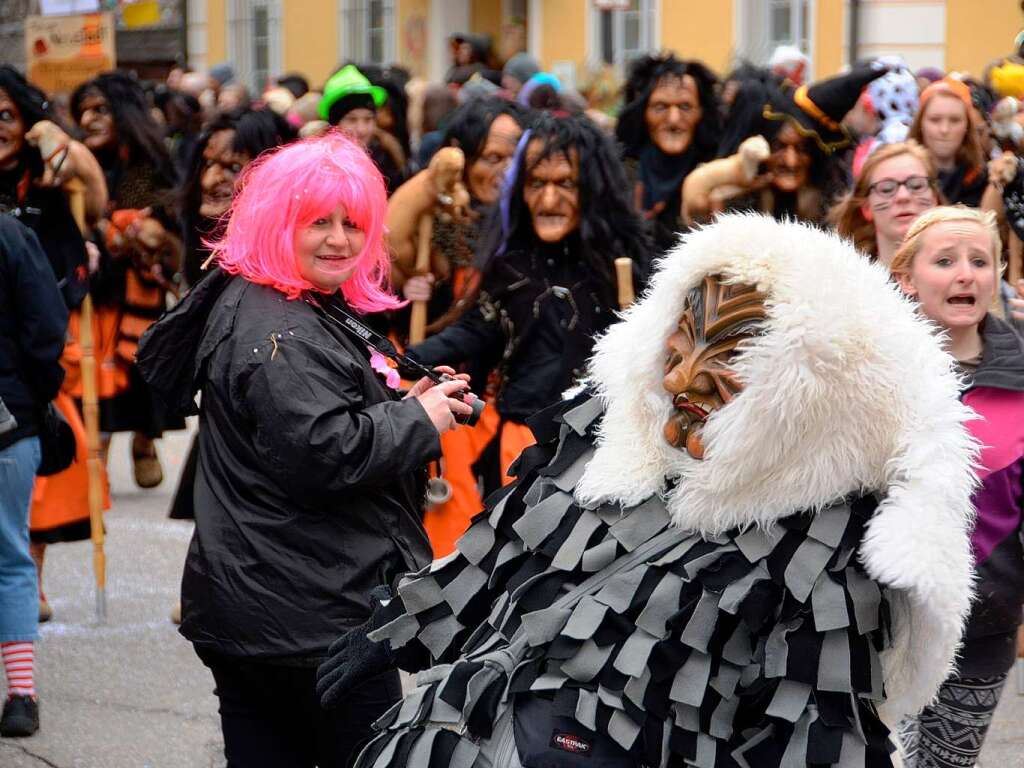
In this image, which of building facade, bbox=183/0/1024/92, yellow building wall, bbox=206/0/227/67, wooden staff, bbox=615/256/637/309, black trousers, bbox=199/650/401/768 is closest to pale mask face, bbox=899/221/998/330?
wooden staff, bbox=615/256/637/309

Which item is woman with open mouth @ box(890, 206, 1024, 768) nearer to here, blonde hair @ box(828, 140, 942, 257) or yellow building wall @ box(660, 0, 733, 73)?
blonde hair @ box(828, 140, 942, 257)

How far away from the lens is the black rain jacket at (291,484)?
3135 millimetres

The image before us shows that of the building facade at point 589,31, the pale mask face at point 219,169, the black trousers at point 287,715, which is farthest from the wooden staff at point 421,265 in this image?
the building facade at point 589,31

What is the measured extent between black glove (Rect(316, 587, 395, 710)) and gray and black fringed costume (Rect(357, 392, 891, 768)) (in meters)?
0.18

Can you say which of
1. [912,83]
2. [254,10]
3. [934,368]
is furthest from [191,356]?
[254,10]

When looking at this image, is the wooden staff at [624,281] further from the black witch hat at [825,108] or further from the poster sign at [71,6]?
the poster sign at [71,6]

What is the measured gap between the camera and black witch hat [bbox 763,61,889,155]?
675 cm

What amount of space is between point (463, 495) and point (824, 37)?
14.2 meters

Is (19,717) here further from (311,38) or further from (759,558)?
(311,38)

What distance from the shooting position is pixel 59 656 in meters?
5.77

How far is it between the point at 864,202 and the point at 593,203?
0.89 metres

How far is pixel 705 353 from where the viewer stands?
2.37m

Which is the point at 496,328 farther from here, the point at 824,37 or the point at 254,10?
the point at 254,10

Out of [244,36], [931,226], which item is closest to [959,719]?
[931,226]
